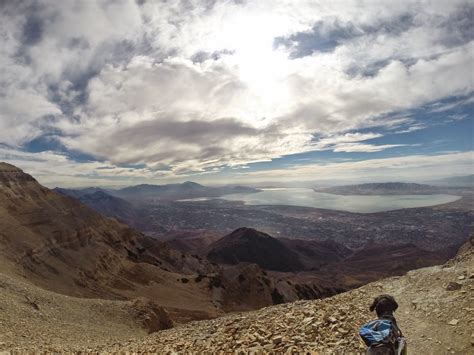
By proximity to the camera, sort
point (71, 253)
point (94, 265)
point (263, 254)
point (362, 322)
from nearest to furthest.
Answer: point (362, 322)
point (71, 253)
point (94, 265)
point (263, 254)

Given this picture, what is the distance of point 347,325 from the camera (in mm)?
9945

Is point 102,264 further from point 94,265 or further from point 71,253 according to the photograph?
point 71,253

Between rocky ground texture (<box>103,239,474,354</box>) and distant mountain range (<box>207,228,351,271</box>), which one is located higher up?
rocky ground texture (<box>103,239,474,354</box>)

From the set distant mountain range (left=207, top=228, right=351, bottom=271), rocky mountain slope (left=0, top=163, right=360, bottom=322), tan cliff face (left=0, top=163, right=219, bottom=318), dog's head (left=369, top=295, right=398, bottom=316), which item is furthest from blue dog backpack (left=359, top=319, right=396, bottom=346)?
distant mountain range (left=207, top=228, right=351, bottom=271)

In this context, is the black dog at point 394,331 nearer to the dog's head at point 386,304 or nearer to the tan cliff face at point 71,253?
the dog's head at point 386,304

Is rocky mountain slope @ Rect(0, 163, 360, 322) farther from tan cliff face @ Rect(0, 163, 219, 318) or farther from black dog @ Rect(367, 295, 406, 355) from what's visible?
black dog @ Rect(367, 295, 406, 355)

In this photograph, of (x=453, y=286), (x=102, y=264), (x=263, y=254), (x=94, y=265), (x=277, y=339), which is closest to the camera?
(x=277, y=339)

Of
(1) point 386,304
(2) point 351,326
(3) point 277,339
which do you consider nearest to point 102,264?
(3) point 277,339

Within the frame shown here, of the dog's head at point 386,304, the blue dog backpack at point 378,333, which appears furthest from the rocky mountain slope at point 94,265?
the blue dog backpack at point 378,333

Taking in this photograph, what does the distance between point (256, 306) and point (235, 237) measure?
4735 inches

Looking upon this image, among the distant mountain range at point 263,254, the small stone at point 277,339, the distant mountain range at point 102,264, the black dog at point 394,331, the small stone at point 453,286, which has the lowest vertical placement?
the distant mountain range at point 263,254

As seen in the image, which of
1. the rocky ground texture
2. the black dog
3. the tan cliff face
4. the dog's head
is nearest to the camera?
the black dog

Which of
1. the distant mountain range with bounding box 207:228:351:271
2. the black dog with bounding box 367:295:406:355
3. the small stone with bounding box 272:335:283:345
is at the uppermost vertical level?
the black dog with bounding box 367:295:406:355

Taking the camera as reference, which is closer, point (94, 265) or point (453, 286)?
point (453, 286)
